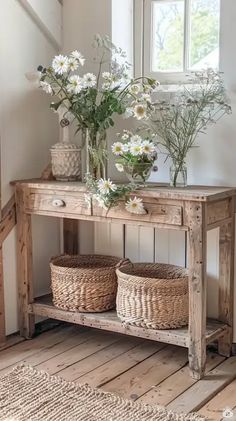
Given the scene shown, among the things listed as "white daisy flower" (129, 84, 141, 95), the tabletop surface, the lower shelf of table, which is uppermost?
"white daisy flower" (129, 84, 141, 95)

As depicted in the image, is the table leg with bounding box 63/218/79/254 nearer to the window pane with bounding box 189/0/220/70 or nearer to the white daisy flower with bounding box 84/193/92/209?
the white daisy flower with bounding box 84/193/92/209

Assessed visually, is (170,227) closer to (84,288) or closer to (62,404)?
(84,288)

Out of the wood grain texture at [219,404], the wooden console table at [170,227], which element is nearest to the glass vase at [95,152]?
the wooden console table at [170,227]

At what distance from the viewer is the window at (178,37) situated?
3.01 m

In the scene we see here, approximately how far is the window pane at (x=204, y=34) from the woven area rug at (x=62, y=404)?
1.67 meters

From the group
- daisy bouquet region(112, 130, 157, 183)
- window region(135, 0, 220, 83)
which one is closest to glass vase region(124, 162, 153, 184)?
daisy bouquet region(112, 130, 157, 183)

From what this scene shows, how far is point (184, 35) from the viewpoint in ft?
10.1

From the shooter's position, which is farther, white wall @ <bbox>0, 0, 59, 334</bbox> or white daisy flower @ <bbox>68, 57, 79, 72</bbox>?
white wall @ <bbox>0, 0, 59, 334</bbox>

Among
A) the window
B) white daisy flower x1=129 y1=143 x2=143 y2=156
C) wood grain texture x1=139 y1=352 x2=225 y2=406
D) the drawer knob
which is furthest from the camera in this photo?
the window

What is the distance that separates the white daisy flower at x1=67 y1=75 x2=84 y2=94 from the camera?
2.82 m

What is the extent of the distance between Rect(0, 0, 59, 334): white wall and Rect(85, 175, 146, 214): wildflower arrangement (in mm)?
624

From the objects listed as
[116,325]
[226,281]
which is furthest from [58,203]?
[226,281]

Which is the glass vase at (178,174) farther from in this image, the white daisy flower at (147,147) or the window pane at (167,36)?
the window pane at (167,36)

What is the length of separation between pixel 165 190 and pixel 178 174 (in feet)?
0.68
